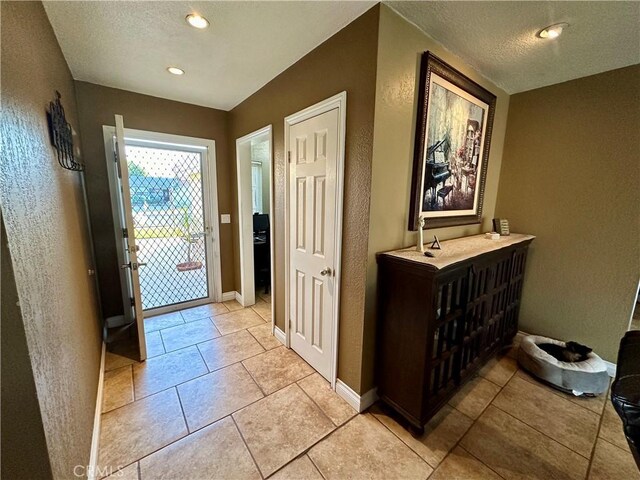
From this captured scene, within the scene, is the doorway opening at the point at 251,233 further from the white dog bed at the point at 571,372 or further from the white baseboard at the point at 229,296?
the white dog bed at the point at 571,372

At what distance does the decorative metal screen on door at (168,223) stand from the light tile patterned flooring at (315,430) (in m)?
1.14

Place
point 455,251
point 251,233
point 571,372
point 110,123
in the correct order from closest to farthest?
point 455,251 < point 571,372 < point 110,123 < point 251,233

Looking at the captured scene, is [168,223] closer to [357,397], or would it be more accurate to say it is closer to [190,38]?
[190,38]

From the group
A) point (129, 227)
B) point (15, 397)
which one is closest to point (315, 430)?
point (15, 397)

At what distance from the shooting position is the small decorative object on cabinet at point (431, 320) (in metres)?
1.49

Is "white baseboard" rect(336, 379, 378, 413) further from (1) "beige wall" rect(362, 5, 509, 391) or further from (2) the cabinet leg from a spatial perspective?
(2) the cabinet leg

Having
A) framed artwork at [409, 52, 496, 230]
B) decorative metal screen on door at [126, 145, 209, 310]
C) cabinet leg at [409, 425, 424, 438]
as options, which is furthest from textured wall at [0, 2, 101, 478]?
framed artwork at [409, 52, 496, 230]

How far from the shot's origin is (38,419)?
78 cm

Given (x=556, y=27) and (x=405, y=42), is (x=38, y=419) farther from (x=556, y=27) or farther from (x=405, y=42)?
(x=556, y=27)

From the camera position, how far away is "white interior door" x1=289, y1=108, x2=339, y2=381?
72.3 inches

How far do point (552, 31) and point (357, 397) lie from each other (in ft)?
8.87

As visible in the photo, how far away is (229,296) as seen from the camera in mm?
3615

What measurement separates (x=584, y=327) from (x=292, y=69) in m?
3.43

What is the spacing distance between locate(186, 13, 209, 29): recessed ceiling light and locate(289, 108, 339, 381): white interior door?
32.9 inches
